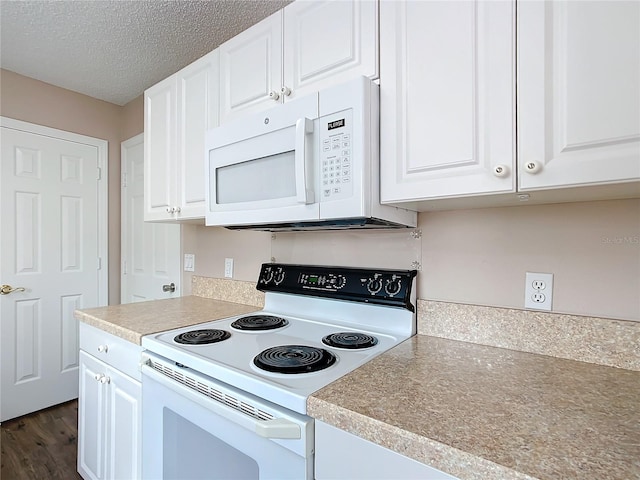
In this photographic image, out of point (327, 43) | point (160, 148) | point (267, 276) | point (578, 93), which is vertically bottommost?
point (267, 276)

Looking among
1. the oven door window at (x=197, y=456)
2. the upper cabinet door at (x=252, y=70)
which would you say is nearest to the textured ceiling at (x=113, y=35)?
the upper cabinet door at (x=252, y=70)

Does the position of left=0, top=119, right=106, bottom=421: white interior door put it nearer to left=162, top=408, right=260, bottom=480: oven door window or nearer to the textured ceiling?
the textured ceiling

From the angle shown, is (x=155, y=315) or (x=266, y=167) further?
(x=155, y=315)

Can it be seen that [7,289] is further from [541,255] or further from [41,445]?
[541,255]

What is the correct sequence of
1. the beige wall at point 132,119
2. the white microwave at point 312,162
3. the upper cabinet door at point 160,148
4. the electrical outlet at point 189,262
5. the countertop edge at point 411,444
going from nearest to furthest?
the countertop edge at point 411,444 → the white microwave at point 312,162 → the upper cabinet door at point 160,148 → the electrical outlet at point 189,262 → the beige wall at point 132,119

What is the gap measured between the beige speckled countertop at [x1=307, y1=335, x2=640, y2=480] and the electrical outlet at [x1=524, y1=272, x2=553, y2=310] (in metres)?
0.16

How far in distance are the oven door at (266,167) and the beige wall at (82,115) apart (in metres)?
1.77

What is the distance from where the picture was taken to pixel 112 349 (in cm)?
150

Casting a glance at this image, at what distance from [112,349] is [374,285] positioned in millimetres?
1152

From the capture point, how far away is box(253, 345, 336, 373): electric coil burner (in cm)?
97

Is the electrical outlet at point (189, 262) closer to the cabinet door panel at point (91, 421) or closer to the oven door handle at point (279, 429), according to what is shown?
the cabinet door panel at point (91, 421)

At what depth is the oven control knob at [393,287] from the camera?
4.29ft

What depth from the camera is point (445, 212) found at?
131 cm

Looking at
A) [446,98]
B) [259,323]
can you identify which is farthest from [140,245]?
[446,98]
